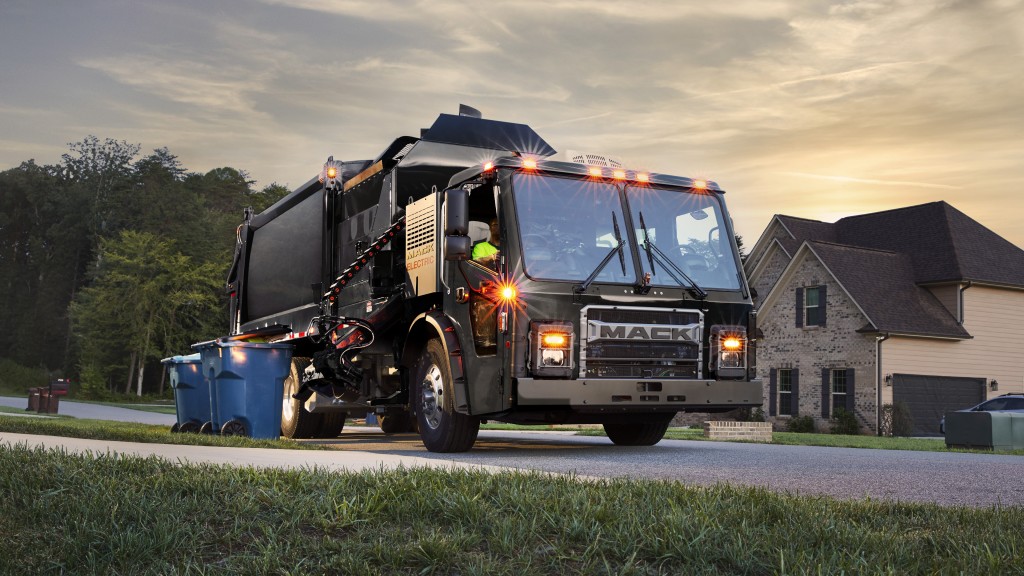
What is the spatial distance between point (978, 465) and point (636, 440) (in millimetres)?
4120

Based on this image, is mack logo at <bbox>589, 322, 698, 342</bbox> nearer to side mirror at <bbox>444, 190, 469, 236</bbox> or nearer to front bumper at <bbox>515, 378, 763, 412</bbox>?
front bumper at <bbox>515, 378, 763, 412</bbox>

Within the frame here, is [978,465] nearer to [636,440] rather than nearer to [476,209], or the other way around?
[636,440]

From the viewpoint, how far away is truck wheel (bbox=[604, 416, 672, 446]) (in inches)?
531

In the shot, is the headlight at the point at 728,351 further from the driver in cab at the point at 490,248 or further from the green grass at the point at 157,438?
the green grass at the point at 157,438

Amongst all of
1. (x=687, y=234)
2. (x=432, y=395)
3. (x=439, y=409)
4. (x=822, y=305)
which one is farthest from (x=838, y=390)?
(x=439, y=409)

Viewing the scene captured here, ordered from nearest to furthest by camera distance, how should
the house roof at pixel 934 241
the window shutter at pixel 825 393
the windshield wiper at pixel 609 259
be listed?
the windshield wiper at pixel 609 259 → the window shutter at pixel 825 393 → the house roof at pixel 934 241

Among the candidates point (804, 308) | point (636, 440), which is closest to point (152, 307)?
point (804, 308)

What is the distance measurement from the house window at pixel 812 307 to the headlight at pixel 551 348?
26.4 m

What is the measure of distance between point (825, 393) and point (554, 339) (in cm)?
2600

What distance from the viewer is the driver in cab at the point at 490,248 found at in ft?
35.4

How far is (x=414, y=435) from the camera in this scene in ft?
59.3

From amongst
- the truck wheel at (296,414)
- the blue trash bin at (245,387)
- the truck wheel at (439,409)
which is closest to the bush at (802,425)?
the truck wheel at (296,414)

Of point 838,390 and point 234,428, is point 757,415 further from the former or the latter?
point 234,428

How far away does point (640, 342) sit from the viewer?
11.0 meters
